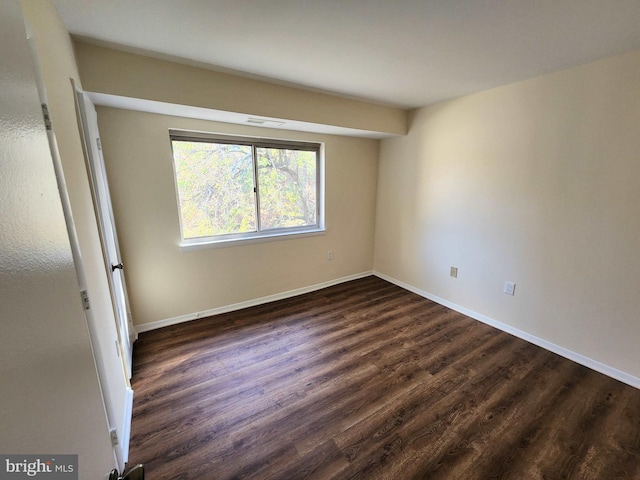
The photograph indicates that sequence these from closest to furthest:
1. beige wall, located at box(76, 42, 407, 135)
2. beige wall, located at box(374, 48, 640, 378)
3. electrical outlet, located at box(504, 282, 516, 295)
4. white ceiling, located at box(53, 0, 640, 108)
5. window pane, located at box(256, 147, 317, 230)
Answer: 1. white ceiling, located at box(53, 0, 640, 108)
2. beige wall, located at box(76, 42, 407, 135)
3. beige wall, located at box(374, 48, 640, 378)
4. electrical outlet, located at box(504, 282, 516, 295)
5. window pane, located at box(256, 147, 317, 230)

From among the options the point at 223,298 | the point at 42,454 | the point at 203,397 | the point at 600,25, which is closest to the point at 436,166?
the point at 600,25

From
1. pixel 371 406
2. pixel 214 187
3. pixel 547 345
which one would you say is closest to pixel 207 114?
pixel 214 187

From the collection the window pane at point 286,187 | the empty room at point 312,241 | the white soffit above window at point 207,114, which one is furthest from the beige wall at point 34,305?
the window pane at point 286,187

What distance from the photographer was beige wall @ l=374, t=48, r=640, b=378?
189 cm

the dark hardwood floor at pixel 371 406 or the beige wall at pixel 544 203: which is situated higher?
the beige wall at pixel 544 203

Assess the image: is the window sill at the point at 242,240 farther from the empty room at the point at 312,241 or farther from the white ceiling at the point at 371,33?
the white ceiling at the point at 371,33

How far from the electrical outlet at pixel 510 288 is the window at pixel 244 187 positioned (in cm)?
218

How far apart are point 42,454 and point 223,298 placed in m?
2.61

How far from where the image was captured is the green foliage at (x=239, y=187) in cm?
268

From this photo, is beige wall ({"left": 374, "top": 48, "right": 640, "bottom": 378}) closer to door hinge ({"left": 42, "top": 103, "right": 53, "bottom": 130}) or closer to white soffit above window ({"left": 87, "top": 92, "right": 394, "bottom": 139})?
white soffit above window ({"left": 87, "top": 92, "right": 394, "bottom": 139})

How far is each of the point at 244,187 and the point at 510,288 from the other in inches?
115

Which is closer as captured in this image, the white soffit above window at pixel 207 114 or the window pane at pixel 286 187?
the white soffit above window at pixel 207 114

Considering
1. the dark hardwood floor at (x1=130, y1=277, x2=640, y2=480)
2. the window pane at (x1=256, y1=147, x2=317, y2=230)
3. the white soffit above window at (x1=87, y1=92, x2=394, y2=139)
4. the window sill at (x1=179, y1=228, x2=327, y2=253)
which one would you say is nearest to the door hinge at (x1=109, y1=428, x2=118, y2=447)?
the dark hardwood floor at (x1=130, y1=277, x2=640, y2=480)

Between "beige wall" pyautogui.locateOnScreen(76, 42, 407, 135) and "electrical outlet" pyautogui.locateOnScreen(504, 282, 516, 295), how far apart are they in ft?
7.18
